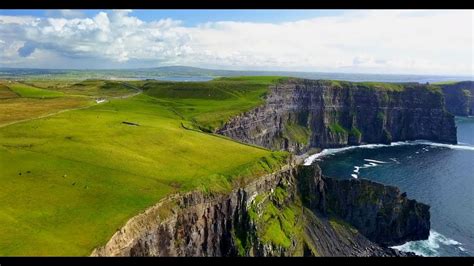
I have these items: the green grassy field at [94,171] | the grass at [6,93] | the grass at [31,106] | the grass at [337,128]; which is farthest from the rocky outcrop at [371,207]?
the grass at [337,128]

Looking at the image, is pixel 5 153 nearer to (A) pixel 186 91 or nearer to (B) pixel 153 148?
(B) pixel 153 148

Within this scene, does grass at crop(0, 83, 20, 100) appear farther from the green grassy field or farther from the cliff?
the cliff

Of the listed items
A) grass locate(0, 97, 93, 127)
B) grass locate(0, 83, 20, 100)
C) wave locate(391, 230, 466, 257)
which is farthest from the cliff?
grass locate(0, 83, 20, 100)

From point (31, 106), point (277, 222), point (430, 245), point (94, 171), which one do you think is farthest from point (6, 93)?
point (430, 245)

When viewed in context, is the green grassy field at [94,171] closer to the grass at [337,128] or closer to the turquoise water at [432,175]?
the turquoise water at [432,175]

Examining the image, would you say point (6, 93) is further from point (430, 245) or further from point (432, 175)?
point (432, 175)

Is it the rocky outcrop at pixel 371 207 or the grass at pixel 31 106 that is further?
the rocky outcrop at pixel 371 207

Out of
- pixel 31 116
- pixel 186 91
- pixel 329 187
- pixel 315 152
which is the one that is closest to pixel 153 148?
pixel 31 116
